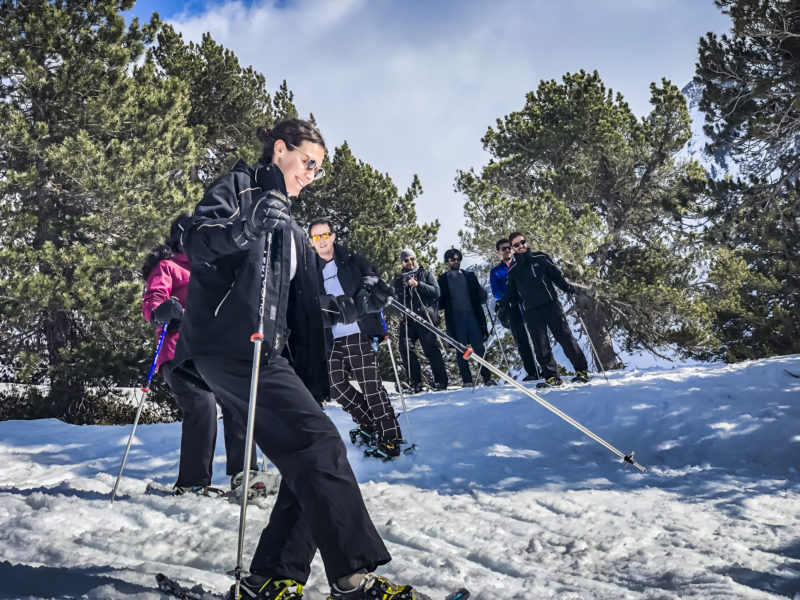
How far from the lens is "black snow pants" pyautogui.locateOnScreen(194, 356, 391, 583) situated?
175 cm

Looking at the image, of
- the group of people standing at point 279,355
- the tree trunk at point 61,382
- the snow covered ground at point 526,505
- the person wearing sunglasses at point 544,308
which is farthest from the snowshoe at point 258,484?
the tree trunk at point 61,382

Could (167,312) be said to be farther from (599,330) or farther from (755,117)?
(599,330)

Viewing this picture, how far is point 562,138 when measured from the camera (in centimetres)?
1766

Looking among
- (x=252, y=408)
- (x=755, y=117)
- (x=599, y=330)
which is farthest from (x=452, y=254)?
(x=599, y=330)

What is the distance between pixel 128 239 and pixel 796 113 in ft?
38.0

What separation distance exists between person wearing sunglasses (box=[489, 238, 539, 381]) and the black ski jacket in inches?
Answer: 14.4

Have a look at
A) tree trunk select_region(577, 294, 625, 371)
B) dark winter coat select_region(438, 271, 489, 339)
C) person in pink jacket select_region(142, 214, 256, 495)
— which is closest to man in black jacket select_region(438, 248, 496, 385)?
dark winter coat select_region(438, 271, 489, 339)

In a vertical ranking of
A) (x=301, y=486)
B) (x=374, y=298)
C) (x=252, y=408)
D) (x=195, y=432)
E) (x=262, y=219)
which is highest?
(x=262, y=219)

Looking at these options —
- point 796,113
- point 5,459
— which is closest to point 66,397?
point 5,459

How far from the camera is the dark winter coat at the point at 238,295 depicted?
2.00 meters

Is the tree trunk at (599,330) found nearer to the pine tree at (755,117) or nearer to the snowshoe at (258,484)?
the pine tree at (755,117)

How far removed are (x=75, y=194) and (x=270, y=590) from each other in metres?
10.8

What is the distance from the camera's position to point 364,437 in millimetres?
5203

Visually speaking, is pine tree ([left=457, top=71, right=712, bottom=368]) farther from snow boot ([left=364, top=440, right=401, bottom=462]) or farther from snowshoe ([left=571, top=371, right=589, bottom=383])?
snow boot ([left=364, top=440, right=401, bottom=462])
